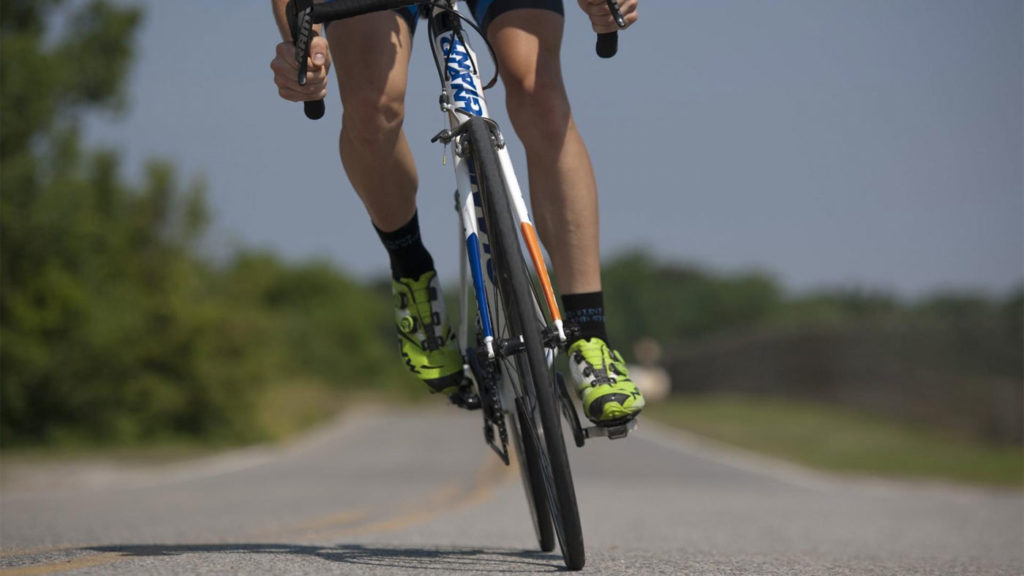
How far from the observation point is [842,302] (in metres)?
120

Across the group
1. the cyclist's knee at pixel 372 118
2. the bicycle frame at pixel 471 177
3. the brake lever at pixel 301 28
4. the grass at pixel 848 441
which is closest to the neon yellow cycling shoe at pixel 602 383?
the bicycle frame at pixel 471 177

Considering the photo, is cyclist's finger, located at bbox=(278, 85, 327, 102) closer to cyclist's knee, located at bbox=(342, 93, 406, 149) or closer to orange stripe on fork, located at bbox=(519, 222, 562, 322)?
cyclist's knee, located at bbox=(342, 93, 406, 149)

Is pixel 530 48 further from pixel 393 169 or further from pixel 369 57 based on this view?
pixel 393 169

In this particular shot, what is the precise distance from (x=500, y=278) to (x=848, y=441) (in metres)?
22.4

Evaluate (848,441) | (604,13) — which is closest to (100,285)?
(848,441)

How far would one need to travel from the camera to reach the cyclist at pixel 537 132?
3238 millimetres

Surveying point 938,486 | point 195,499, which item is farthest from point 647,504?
point 938,486

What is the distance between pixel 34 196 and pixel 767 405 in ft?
81.0

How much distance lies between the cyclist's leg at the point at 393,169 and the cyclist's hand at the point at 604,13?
1.80 ft

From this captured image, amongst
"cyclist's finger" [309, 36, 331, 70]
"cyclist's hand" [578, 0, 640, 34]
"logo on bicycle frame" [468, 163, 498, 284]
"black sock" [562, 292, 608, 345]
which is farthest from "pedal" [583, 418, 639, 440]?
"cyclist's finger" [309, 36, 331, 70]

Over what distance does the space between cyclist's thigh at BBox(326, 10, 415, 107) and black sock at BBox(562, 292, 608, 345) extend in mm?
752

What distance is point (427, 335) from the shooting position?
3650mm

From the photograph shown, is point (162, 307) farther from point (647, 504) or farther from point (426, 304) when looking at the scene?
point (426, 304)

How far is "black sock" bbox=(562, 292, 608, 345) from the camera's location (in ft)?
10.9
